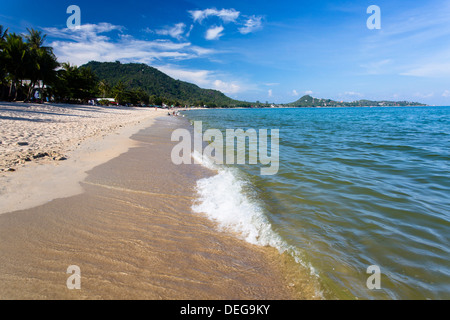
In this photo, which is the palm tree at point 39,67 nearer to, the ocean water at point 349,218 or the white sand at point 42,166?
the white sand at point 42,166

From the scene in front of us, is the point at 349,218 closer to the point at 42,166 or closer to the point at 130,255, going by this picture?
the point at 130,255

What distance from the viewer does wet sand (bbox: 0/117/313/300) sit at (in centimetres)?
244

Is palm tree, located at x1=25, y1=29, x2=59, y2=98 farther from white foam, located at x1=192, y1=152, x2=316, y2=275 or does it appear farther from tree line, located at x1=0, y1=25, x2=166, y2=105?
white foam, located at x1=192, y1=152, x2=316, y2=275

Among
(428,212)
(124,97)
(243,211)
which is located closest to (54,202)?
(243,211)

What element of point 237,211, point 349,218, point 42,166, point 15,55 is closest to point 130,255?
point 237,211

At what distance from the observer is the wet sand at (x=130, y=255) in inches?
95.9

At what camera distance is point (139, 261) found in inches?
114

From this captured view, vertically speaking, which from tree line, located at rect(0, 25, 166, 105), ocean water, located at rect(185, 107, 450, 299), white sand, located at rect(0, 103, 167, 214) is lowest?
ocean water, located at rect(185, 107, 450, 299)

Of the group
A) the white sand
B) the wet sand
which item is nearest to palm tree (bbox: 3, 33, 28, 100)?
the white sand

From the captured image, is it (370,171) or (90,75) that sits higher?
(90,75)

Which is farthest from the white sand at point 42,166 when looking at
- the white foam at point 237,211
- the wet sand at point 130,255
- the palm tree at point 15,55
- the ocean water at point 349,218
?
the palm tree at point 15,55

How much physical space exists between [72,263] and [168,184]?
11.2 feet
